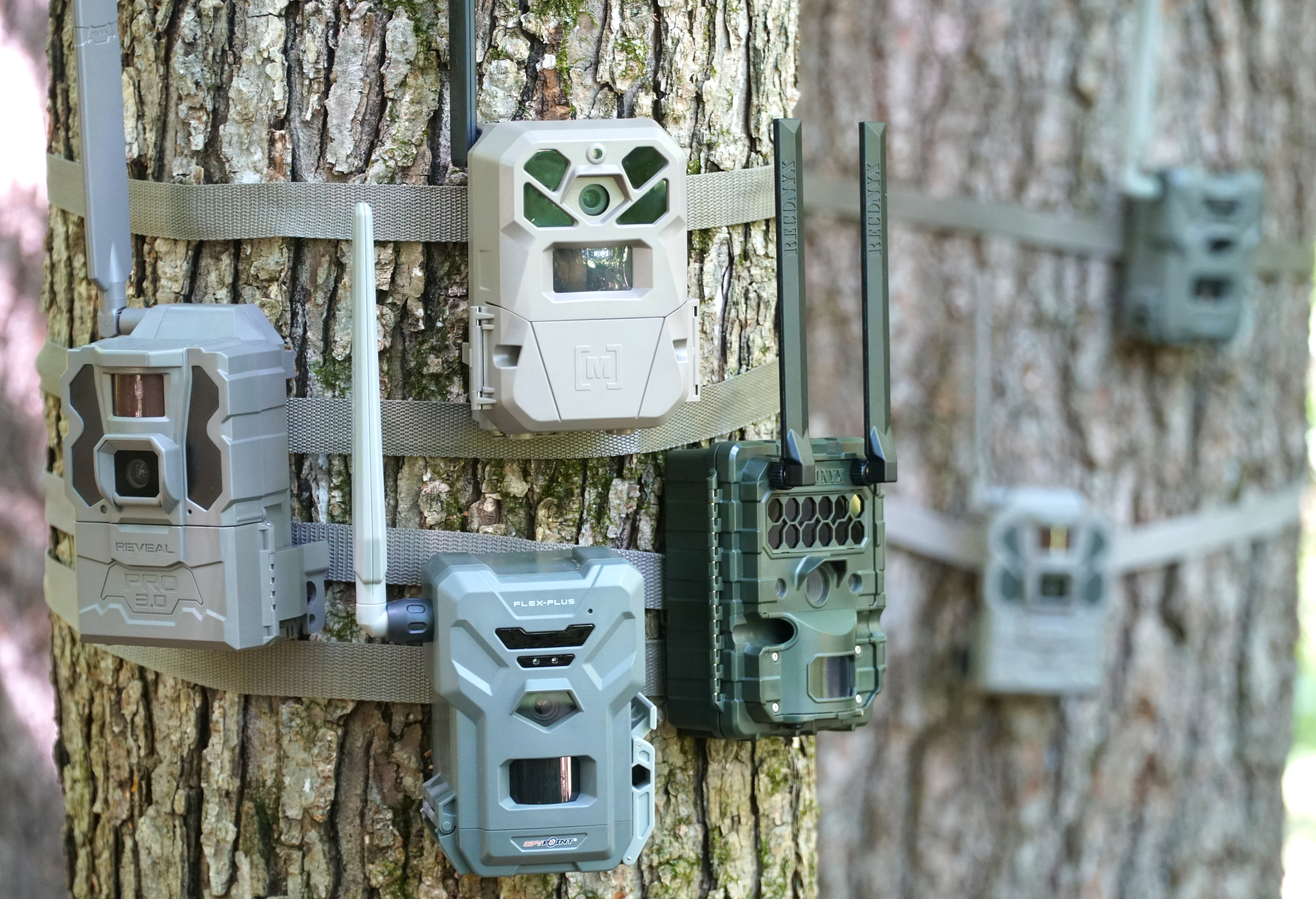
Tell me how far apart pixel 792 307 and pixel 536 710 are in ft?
1.71

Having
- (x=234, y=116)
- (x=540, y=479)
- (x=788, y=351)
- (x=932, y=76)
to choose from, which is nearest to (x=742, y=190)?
(x=788, y=351)

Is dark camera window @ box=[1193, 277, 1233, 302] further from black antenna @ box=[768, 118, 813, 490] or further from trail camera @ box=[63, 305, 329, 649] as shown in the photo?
trail camera @ box=[63, 305, 329, 649]

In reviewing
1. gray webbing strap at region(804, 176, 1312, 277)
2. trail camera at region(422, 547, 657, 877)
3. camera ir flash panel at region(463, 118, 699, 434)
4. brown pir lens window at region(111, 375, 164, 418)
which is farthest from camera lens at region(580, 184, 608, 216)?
gray webbing strap at region(804, 176, 1312, 277)

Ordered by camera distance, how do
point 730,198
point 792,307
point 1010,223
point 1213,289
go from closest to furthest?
point 792,307 < point 730,198 < point 1213,289 < point 1010,223

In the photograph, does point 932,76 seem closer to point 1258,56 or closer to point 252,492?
point 1258,56

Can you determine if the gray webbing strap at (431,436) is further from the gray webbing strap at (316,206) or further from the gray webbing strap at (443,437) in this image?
the gray webbing strap at (316,206)

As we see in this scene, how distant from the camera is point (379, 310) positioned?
1640 mm

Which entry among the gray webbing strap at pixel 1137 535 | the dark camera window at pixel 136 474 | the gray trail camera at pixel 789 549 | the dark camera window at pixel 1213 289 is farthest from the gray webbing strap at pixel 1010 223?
the dark camera window at pixel 136 474

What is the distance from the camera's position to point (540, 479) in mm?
1678

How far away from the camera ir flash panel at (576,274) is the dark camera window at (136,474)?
1.12 feet

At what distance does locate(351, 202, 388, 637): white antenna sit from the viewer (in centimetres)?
151

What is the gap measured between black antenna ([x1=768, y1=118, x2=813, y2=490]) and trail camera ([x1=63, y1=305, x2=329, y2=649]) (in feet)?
1.83

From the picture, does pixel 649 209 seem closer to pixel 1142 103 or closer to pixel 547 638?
pixel 547 638

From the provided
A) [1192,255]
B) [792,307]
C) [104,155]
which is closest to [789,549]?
[792,307]
